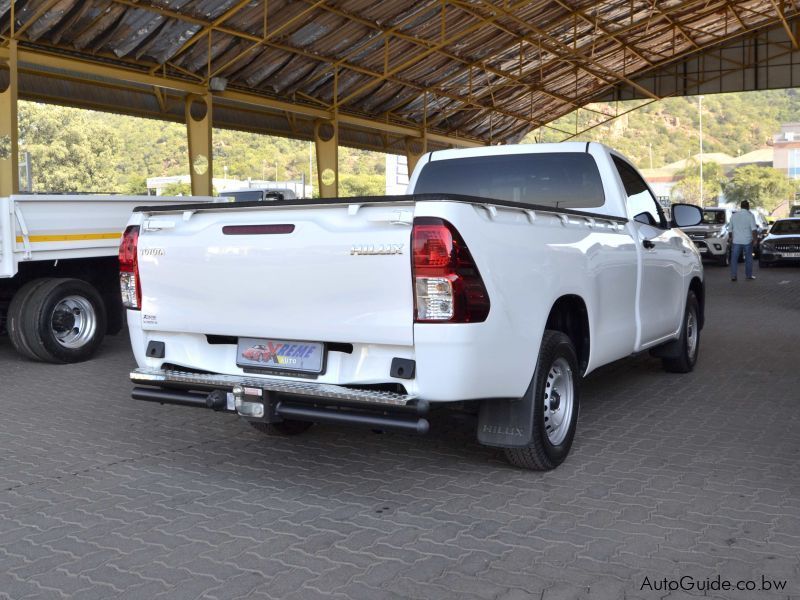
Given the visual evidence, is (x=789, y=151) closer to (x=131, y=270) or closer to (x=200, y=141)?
(x=200, y=141)

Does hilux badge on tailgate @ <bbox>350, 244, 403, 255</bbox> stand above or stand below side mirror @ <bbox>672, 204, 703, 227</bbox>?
below

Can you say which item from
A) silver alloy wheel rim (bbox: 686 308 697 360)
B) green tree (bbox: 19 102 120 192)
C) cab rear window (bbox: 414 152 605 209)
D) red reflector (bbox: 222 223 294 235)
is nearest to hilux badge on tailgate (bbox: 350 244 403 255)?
red reflector (bbox: 222 223 294 235)

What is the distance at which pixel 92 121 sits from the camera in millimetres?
77438

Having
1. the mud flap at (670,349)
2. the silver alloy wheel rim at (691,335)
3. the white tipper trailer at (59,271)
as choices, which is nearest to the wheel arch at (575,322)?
the mud flap at (670,349)

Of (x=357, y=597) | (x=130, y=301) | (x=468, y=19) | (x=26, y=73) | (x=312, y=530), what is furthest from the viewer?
(x=468, y=19)

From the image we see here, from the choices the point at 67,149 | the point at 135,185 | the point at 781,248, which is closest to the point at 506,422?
the point at 781,248

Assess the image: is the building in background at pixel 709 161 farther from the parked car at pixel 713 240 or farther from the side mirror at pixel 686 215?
the side mirror at pixel 686 215

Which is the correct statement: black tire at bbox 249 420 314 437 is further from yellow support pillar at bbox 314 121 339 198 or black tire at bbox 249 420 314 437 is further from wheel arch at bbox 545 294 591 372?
yellow support pillar at bbox 314 121 339 198

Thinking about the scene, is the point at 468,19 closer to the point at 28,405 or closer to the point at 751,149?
the point at 28,405

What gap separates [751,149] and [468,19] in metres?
145

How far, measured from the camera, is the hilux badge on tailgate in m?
3.91

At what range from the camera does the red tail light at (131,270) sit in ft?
15.8

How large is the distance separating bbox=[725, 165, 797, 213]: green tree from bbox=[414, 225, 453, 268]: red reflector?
10573cm

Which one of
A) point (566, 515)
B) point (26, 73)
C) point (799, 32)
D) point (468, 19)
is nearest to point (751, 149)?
point (799, 32)
